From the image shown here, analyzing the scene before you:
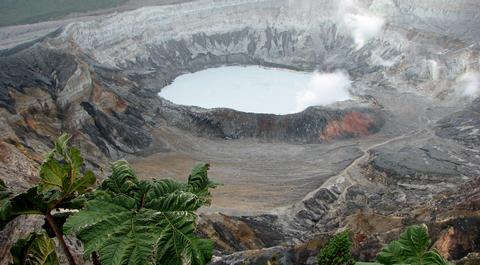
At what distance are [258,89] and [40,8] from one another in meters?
51.6

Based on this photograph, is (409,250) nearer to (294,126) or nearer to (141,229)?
(141,229)

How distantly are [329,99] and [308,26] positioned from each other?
100ft

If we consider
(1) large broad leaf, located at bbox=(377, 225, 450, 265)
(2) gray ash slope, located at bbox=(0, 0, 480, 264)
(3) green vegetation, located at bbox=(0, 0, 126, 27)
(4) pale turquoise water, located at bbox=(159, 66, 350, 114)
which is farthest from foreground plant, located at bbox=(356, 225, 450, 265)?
(3) green vegetation, located at bbox=(0, 0, 126, 27)

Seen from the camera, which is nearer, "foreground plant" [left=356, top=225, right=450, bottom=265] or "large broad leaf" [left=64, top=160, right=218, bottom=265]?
"large broad leaf" [left=64, top=160, right=218, bottom=265]

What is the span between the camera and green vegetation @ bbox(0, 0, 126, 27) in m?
92.6

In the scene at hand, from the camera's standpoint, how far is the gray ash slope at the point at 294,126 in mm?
30047

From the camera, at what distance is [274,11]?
94.9 m

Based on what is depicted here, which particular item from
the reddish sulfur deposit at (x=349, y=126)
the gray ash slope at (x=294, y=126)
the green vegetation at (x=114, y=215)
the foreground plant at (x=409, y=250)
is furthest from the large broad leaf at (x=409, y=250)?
the reddish sulfur deposit at (x=349, y=126)

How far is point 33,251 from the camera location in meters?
6.86

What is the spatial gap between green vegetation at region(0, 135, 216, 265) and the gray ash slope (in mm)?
6511

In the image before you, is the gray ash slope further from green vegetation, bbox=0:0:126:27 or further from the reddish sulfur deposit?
green vegetation, bbox=0:0:126:27

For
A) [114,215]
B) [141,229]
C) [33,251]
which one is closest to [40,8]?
[33,251]

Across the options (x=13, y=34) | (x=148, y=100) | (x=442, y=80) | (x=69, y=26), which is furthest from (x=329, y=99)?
(x=13, y=34)

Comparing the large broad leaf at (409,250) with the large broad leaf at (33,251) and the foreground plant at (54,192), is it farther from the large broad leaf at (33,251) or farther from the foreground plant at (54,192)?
the large broad leaf at (33,251)
